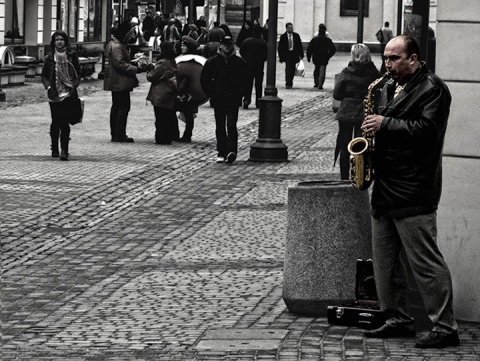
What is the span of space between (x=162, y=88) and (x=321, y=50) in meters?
16.0

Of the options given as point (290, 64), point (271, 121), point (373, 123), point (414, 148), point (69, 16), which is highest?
point (69, 16)

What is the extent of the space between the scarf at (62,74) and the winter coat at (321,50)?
734 inches

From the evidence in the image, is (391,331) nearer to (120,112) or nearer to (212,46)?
(120,112)

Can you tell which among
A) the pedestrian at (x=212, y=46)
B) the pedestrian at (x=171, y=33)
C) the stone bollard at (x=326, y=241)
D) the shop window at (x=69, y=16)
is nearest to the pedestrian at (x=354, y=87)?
the stone bollard at (x=326, y=241)

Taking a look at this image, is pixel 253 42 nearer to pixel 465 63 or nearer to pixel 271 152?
pixel 271 152

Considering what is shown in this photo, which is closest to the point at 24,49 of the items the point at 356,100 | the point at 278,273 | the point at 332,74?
the point at 332,74

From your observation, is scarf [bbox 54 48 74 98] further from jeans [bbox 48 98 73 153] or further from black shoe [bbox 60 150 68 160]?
black shoe [bbox 60 150 68 160]

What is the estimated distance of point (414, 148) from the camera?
302 inches

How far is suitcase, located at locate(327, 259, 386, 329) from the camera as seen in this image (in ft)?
27.2

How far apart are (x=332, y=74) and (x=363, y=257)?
36516 mm

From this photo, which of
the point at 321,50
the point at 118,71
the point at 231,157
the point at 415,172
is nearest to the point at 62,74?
the point at 231,157

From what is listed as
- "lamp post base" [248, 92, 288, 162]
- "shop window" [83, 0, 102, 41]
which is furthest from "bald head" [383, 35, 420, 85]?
"shop window" [83, 0, 102, 41]

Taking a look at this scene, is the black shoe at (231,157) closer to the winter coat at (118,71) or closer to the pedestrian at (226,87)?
the pedestrian at (226,87)

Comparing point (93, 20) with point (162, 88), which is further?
point (93, 20)
